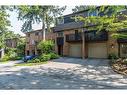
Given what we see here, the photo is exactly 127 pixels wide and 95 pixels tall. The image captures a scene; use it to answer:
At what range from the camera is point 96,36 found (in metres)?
26.7

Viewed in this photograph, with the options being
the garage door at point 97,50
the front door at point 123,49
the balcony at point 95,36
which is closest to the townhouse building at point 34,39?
the garage door at point 97,50

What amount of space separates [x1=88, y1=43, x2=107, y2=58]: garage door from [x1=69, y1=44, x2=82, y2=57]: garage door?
178cm

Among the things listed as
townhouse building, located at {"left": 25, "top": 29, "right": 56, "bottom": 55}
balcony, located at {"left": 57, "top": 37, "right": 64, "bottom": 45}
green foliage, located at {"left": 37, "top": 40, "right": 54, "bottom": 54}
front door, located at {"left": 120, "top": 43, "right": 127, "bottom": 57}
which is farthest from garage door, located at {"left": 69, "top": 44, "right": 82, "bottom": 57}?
front door, located at {"left": 120, "top": 43, "right": 127, "bottom": 57}

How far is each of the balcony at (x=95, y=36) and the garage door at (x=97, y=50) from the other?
97 cm

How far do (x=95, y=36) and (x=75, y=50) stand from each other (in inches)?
188

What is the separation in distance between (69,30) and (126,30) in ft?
32.9

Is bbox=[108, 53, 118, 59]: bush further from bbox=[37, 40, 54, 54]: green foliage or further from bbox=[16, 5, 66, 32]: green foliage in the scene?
bbox=[16, 5, 66, 32]: green foliage

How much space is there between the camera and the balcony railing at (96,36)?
25.6m

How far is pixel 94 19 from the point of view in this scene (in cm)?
1519

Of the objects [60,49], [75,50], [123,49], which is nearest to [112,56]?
[123,49]

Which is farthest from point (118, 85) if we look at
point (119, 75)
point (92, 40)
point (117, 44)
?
point (92, 40)

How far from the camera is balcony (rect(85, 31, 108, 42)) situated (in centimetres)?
2567

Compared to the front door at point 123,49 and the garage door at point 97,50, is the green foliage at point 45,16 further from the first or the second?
the front door at point 123,49

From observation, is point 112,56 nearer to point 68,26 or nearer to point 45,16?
point 68,26
